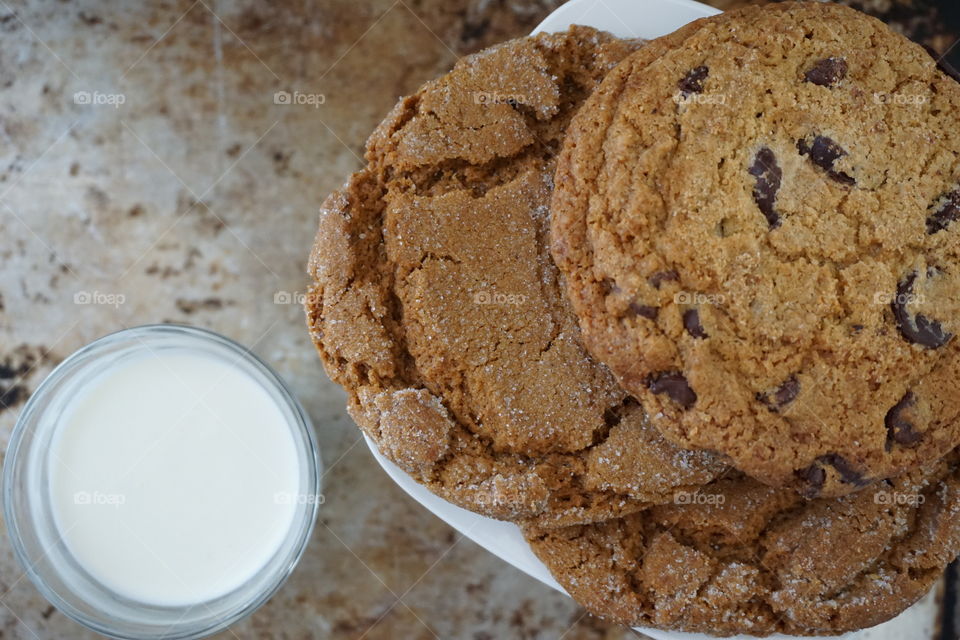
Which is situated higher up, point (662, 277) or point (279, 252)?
point (662, 277)

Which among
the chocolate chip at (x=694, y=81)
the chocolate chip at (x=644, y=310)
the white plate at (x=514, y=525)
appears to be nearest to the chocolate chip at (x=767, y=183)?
the chocolate chip at (x=694, y=81)

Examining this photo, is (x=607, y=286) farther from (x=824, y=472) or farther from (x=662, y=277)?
(x=824, y=472)

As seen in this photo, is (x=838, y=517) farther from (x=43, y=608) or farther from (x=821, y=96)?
(x=43, y=608)

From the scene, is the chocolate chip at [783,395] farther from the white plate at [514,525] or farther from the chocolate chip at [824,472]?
the white plate at [514,525]

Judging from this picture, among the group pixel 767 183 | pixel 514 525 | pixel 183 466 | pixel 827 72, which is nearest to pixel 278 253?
pixel 183 466

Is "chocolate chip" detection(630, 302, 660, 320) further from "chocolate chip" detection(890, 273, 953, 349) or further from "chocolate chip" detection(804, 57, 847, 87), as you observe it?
"chocolate chip" detection(804, 57, 847, 87)

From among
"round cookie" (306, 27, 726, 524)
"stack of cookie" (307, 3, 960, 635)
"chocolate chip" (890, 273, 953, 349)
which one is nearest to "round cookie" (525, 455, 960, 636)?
"stack of cookie" (307, 3, 960, 635)
